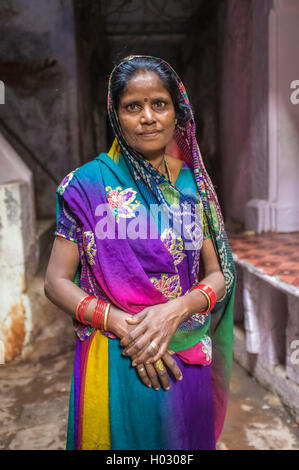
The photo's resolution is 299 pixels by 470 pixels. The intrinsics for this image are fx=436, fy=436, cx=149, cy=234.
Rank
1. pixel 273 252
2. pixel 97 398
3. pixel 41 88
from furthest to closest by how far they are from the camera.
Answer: pixel 41 88 < pixel 273 252 < pixel 97 398

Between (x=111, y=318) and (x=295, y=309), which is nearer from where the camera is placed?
(x=111, y=318)

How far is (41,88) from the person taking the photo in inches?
196

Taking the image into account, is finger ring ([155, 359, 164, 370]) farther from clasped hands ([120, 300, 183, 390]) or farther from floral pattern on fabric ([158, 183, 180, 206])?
floral pattern on fabric ([158, 183, 180, 206])

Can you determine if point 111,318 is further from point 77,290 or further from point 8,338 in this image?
point 8,338

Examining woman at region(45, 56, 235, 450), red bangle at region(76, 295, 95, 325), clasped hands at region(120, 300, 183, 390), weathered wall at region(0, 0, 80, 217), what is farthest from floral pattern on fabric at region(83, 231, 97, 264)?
weathered wall at region(0, 0, 80, 217)

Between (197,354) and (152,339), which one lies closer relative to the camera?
(152,339)

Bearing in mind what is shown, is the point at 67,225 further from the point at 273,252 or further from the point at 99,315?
the point at 273,252

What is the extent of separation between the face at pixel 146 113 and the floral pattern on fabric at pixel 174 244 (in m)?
0.27

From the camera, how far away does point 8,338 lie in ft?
12.2

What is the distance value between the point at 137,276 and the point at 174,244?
0.52 ft

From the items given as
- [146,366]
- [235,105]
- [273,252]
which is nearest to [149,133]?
[146,366]

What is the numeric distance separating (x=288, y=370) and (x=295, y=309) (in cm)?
46

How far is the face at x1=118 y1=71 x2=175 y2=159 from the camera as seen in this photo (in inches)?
51.9
